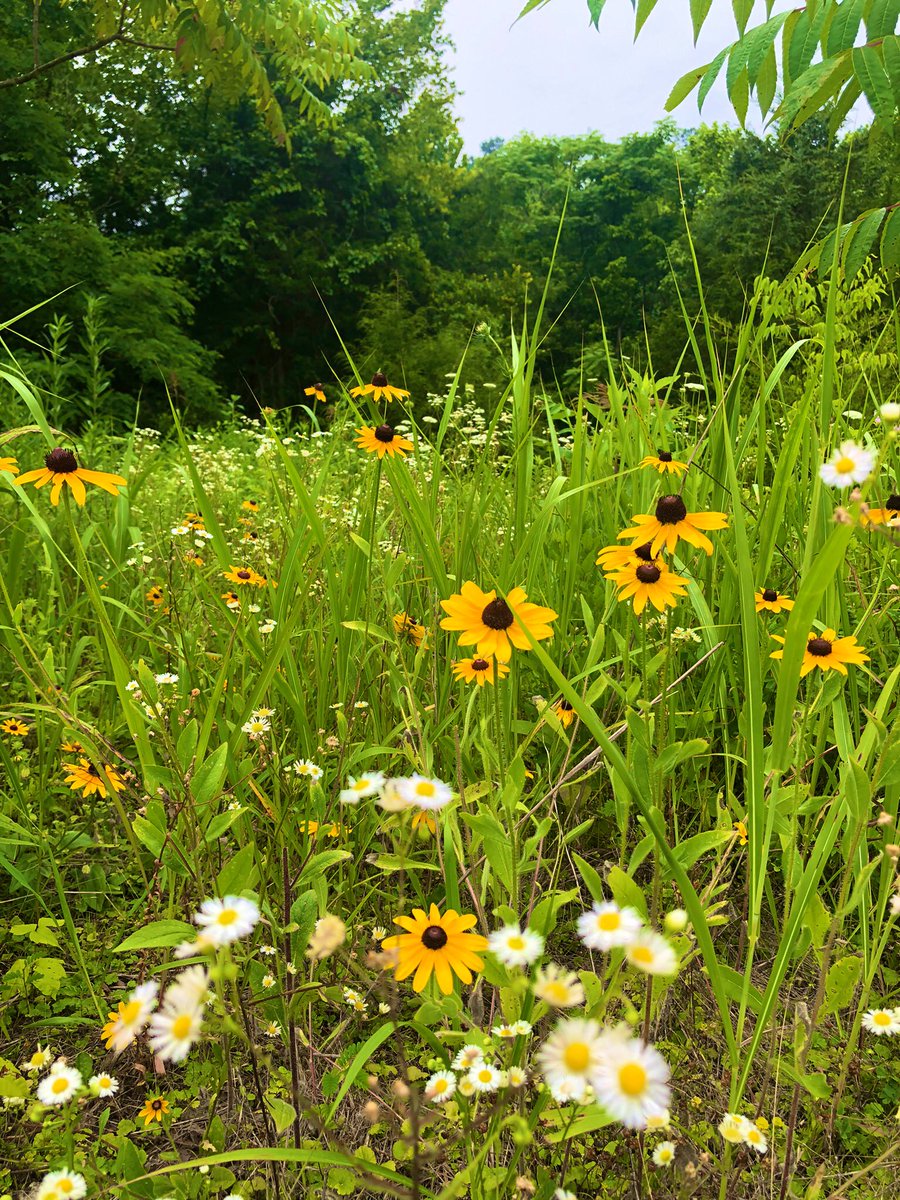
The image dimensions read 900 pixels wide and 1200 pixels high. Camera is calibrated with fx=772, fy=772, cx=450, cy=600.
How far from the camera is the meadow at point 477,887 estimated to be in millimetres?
615

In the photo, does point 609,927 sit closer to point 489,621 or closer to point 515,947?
point 515,947

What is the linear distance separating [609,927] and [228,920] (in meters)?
0.23

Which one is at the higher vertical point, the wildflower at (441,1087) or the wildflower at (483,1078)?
the wildflower at (483,1078)

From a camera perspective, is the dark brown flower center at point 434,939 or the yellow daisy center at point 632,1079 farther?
the dark brown flower center at point 434,939

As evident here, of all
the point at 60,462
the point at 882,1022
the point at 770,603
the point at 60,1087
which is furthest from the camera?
the point at 770,603

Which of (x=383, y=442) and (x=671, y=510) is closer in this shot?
(x=671, y=510)

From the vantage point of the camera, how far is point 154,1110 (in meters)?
0.75

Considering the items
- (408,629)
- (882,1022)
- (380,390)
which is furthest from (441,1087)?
(380,390)

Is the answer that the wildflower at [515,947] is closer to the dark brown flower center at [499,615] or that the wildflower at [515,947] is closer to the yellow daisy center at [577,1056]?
the yellow daisy center at [577,1056]

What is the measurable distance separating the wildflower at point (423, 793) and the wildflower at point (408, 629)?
0.68 metres

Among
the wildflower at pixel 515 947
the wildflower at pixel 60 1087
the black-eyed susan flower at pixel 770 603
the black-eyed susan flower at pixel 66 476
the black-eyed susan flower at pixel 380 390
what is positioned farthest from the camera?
the black-eyed susan flower at pixel 380 390

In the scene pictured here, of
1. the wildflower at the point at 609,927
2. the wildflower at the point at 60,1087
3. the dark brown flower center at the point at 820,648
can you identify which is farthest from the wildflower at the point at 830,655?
the wildflower at the point at 60,1087

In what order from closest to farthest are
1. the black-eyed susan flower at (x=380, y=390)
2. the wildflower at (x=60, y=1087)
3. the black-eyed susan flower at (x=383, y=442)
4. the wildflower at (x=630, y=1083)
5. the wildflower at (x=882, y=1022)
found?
1. the wildflower at (x=630, y=1083)
2. the wildflower at (x=60, y=1087)
3. the wildflower at (x=882, y=1022)
4. the black-eyed susan flower at (x=383, y=442)
5. the black-eyed susan flower at (x=380, y=390)

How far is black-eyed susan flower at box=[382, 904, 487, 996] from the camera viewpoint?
625mm
